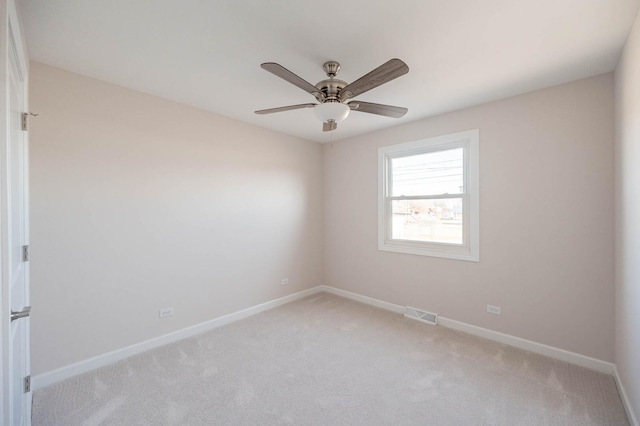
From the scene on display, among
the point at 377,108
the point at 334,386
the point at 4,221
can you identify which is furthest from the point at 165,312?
the point at 377,108

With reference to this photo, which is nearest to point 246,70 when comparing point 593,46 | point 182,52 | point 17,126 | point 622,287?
point 182,52

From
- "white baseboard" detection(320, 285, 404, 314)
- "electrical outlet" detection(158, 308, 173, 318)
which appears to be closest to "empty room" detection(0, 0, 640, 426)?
Answer: "electrical outlet" detection(158, 308, 173, 318)

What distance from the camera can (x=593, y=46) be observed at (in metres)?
1.95

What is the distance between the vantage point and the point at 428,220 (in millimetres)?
3559

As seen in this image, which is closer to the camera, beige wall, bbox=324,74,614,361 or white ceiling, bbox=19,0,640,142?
white ceiling, bbox=19,0,640,142

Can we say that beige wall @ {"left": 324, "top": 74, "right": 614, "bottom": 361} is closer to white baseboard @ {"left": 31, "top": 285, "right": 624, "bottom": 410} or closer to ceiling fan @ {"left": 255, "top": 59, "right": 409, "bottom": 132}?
white baseboard @ {"left": 31, "top": 285, "right": 624, "bottom": 410}

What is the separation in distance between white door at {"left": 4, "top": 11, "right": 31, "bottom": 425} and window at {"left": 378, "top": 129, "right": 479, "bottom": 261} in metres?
3.52

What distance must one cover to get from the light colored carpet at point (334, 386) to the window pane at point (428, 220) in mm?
1155

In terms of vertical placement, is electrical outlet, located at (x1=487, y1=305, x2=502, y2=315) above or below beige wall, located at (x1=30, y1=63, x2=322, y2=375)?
below

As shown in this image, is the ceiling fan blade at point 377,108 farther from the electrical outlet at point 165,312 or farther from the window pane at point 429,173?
the electrical outlet at point 165,312

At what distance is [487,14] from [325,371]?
2852 mm

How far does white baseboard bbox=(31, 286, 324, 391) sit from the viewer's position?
2203mm

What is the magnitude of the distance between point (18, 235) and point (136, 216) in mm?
1015

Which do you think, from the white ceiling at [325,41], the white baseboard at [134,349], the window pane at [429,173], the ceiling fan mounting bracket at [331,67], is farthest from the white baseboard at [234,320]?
the ceiling fan mounting bracket at [331,67]
